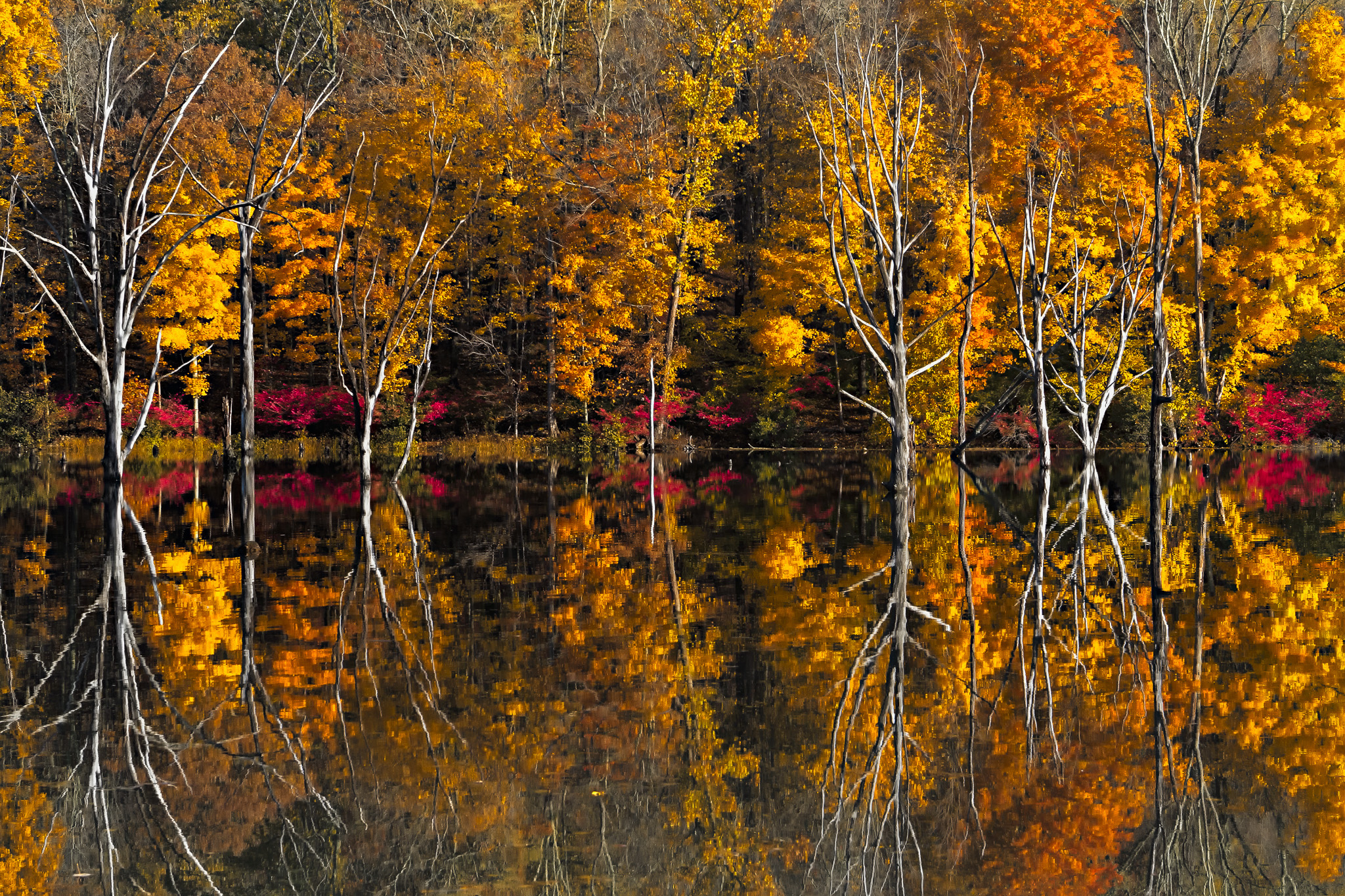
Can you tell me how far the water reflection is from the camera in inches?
195

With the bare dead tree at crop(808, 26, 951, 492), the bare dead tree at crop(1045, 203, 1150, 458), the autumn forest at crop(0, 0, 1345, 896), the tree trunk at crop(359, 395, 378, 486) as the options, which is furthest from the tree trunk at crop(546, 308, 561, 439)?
the tree trunk at crop(359, 395, 378, 486)

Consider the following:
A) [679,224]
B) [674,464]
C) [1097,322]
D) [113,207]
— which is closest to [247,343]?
[674,464]

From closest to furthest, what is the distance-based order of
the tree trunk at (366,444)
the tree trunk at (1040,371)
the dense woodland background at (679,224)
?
the tree trunk at (366,444), the tree trunk at (1040,371), the dense woodland background at (679,224)

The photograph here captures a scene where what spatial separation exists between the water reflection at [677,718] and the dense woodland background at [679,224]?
65.7 feet

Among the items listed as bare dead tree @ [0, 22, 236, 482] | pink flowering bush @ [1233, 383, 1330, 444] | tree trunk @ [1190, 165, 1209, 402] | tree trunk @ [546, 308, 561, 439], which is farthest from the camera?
tree trunk @ [546, 308, 561, 439]

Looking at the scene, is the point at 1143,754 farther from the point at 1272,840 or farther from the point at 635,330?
the point at 635,330

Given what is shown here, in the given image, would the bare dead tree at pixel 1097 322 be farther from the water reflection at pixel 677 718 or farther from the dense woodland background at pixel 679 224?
the water reflection at pixel 677 718

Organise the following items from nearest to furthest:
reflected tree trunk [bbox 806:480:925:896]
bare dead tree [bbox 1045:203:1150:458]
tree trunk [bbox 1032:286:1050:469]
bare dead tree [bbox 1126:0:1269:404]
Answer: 1. reflected tree trunk [bbox 806:480:925:896]
2. bare dead tree [bbox 1045:203:1150:458]
3. tree trunk [bbox 1032:286:1050:469]
4. bare dead tree [bbox 1126:0:1269:404]

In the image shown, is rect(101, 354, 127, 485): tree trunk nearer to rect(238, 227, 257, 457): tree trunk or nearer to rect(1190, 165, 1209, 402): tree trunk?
rect(238, 227, 257, 457): tree trunk

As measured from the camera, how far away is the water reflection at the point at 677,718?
496cm

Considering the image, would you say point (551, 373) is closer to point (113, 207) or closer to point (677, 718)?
point (113, 207)

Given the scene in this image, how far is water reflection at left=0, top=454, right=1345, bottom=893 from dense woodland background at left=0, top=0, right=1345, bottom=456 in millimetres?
20026

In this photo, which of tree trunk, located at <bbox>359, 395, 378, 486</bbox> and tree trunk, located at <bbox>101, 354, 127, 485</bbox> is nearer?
tree trunk, located at <bbox>101, 354, 127, 485</bbox>

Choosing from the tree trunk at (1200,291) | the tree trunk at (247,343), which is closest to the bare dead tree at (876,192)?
the tree trunk at (1200,291)
